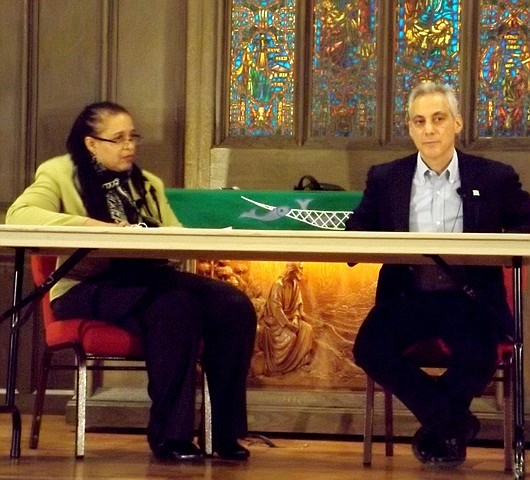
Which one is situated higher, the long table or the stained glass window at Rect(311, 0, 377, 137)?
the stained glass window at Rect(311, 0, 377, 137)

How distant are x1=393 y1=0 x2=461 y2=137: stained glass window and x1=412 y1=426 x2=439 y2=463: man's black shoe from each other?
192cm

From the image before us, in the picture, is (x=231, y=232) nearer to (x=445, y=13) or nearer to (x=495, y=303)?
(x=495, y=303)

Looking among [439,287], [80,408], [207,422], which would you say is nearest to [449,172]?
[439,287]

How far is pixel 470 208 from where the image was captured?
4.17m

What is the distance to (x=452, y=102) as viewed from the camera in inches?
169

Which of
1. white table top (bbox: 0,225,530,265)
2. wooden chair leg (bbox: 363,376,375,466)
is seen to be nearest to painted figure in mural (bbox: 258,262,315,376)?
wooden chair leg (bbox: 363,376,375,466)

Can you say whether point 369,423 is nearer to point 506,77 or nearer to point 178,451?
point 178,451

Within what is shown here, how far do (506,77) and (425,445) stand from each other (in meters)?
2.14

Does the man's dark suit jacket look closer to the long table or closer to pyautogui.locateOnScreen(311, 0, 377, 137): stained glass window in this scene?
the long table

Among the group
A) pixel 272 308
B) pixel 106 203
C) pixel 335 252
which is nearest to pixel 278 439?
pixel 272 308

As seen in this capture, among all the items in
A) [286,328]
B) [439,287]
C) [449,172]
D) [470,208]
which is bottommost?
[286,328]

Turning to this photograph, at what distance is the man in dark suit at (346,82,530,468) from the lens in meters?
3.97

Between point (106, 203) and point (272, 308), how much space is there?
1.18 m

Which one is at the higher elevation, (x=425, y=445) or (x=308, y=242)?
(x=308, y=242)
